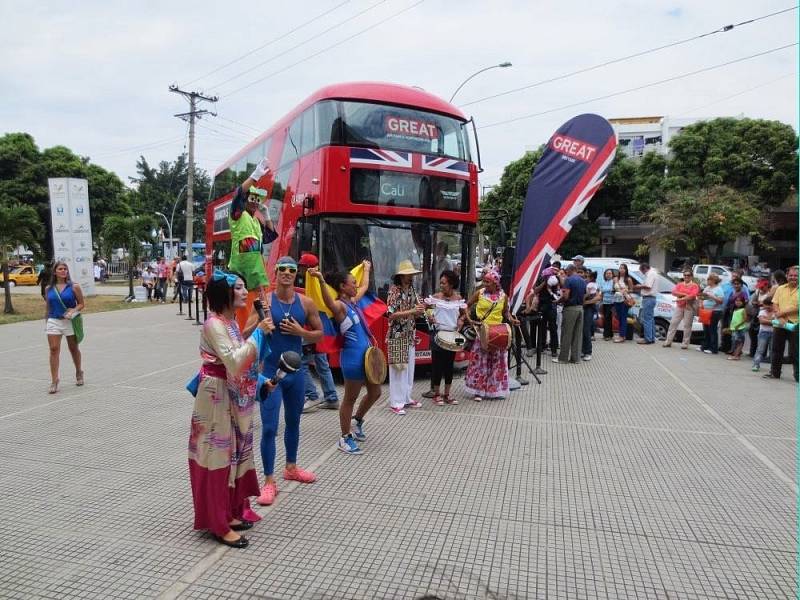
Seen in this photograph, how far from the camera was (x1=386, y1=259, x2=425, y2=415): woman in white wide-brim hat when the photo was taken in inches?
248

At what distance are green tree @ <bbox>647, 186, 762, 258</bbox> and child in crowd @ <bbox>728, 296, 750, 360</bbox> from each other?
2185cm

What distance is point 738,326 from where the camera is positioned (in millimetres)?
10844

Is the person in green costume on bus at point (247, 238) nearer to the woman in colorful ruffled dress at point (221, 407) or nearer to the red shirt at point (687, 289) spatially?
the woman in colorful ruffled dress at point (221, 407)

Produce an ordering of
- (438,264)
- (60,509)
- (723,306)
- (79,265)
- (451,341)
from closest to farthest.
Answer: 1. (60,509)
2. (451,341)
3. (438,264)
4. (723,306)
5. (79,265)

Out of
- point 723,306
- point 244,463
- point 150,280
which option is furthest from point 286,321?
point 150,280

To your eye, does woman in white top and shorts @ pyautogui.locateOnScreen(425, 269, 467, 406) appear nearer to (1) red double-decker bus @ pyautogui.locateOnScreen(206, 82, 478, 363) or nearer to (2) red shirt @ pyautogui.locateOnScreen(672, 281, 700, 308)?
(1) red double-decker bus @ pyautogui.locateOnScreen(206, 82, 478, 363)

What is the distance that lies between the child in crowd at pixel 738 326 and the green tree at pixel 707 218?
21.8 meters

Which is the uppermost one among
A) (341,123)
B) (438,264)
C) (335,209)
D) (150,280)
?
(341,123)

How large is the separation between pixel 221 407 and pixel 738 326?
1051 cm

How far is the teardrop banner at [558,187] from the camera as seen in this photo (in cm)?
845

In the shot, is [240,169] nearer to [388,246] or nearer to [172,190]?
[388,246]

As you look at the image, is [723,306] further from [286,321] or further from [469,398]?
[286,321]

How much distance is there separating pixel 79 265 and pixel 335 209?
16531mm

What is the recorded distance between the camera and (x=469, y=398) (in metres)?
7.48
